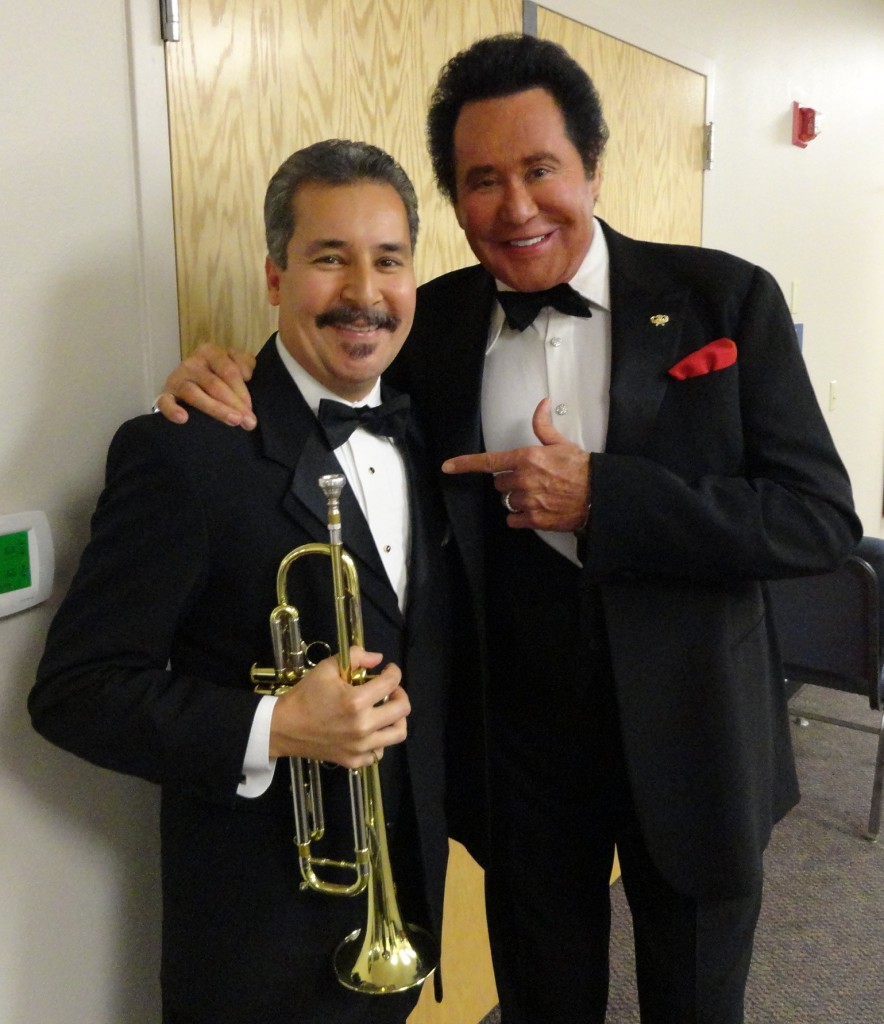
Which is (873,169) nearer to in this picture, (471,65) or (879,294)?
(879,294)

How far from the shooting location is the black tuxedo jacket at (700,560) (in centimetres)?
131

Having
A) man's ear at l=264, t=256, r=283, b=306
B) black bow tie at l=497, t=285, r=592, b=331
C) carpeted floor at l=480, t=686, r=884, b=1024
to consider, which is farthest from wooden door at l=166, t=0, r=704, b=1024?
carpeted floor at l=480, t=686, r=884, b=1024

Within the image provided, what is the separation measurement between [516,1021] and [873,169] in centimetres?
395

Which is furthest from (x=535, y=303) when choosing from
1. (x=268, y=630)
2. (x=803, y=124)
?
(x=803, y=124)

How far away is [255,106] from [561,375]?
668mm

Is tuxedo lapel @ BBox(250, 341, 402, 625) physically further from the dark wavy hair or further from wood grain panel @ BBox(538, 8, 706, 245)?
wood grain panel @ BBox(538, 8, 706, 245)

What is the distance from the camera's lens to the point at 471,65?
1.42 meters

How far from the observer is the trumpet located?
1.07 m

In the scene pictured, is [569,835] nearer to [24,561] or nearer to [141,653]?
[141,653]

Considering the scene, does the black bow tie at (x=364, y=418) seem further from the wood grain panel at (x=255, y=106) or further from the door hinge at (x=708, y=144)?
the door hinge at (x=708, y=144)

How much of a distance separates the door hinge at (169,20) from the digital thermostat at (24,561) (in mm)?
712

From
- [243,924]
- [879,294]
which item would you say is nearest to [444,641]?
[243,924]

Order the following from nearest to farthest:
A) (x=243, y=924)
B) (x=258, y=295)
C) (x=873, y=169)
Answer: (x=243, y=924) → (x=258, y=295) → (x=873, y=169)

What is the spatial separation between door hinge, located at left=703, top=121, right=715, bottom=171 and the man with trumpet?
75.9 inches
